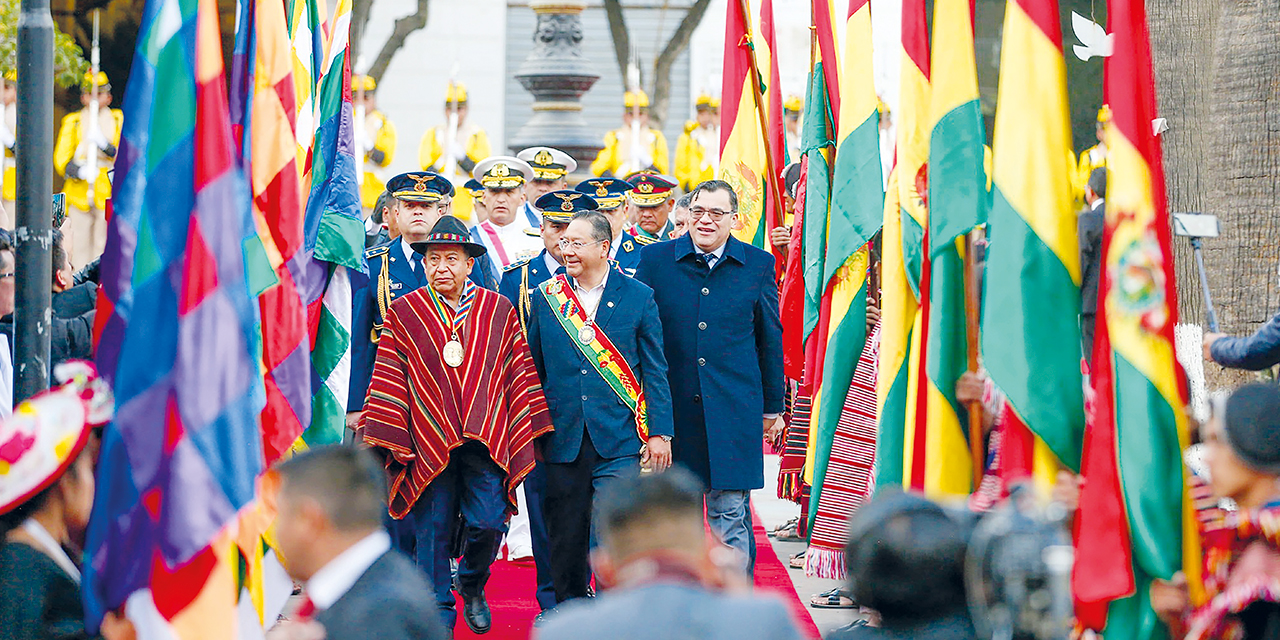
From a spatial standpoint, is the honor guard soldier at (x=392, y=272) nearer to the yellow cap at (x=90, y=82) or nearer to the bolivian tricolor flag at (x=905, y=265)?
the bolivian tricolor flag at (x=905, y=265)

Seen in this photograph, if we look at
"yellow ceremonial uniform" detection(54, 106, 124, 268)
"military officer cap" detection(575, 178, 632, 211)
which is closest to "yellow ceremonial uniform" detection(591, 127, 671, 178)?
"yellow ceremonial uniform" detection(54, 106, 124, 268)

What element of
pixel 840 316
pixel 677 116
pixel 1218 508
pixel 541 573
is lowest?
pixel 541 573

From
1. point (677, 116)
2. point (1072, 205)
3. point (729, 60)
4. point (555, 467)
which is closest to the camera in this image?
point (1072, 205)

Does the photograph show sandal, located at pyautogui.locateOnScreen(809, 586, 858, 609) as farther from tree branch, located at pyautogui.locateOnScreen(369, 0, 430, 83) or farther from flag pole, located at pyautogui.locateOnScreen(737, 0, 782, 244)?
tree branch, located at pyautogui.locateOnScreen(369, 0, 430, 83)

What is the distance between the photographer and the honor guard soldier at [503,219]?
927 cm

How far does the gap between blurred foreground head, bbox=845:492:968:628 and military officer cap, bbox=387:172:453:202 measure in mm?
5350

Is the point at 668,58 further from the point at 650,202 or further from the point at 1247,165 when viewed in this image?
the point at 1247,165

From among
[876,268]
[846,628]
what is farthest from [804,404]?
[846,628]

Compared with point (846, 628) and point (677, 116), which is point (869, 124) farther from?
point (677, 116)

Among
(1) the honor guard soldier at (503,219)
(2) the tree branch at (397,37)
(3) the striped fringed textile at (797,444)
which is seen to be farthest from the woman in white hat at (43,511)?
(2) the tree branch at (397,37)

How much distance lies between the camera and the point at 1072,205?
183 inches

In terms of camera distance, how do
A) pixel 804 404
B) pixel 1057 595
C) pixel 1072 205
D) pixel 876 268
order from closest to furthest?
pixel 1057 595, pixel 1072 205, pixel 876 268, pixel 804 404

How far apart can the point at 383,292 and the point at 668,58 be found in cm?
2045

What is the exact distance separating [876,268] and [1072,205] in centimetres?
253
